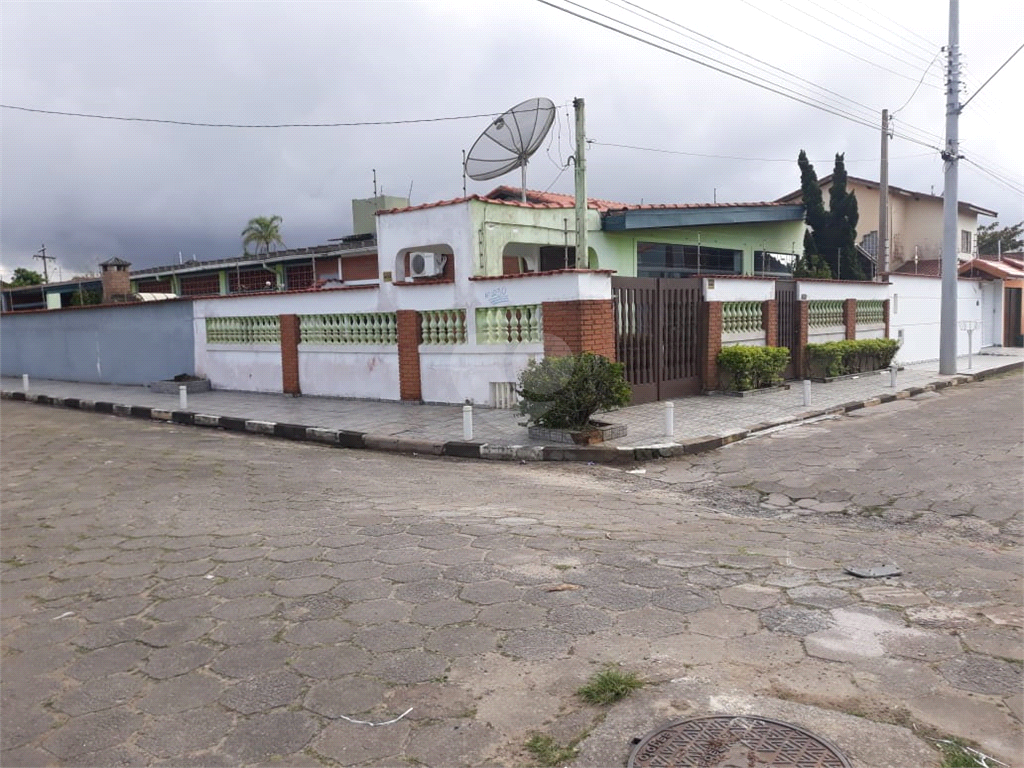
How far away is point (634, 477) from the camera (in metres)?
8.41

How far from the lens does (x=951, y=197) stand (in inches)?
719

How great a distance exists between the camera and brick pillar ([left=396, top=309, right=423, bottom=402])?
44.3 feet

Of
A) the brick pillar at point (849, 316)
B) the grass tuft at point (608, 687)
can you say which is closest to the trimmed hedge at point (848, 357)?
the brick pillar at point (849, 316)

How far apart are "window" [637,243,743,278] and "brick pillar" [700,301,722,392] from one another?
4.89m

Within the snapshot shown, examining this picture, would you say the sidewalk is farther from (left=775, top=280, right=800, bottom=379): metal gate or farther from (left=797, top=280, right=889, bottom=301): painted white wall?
(left=797, top=280, right=889, bottom=301): painted white wall

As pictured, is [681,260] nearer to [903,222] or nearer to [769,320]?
[769,320]

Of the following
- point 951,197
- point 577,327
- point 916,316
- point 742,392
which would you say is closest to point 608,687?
point 577,327

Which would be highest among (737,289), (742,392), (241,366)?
(737,289)

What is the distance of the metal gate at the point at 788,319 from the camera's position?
1623 centimetres

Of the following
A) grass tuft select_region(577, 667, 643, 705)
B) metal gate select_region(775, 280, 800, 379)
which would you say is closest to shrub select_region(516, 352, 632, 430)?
grass tuft select_region(577, 667, 643, 705)

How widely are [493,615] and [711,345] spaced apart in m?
11.0

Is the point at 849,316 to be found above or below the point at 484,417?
above

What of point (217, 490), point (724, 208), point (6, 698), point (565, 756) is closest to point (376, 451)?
point (217, 490)

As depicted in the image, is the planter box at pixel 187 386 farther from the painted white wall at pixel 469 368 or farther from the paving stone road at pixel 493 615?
the paving stone road at pixel 493 615
